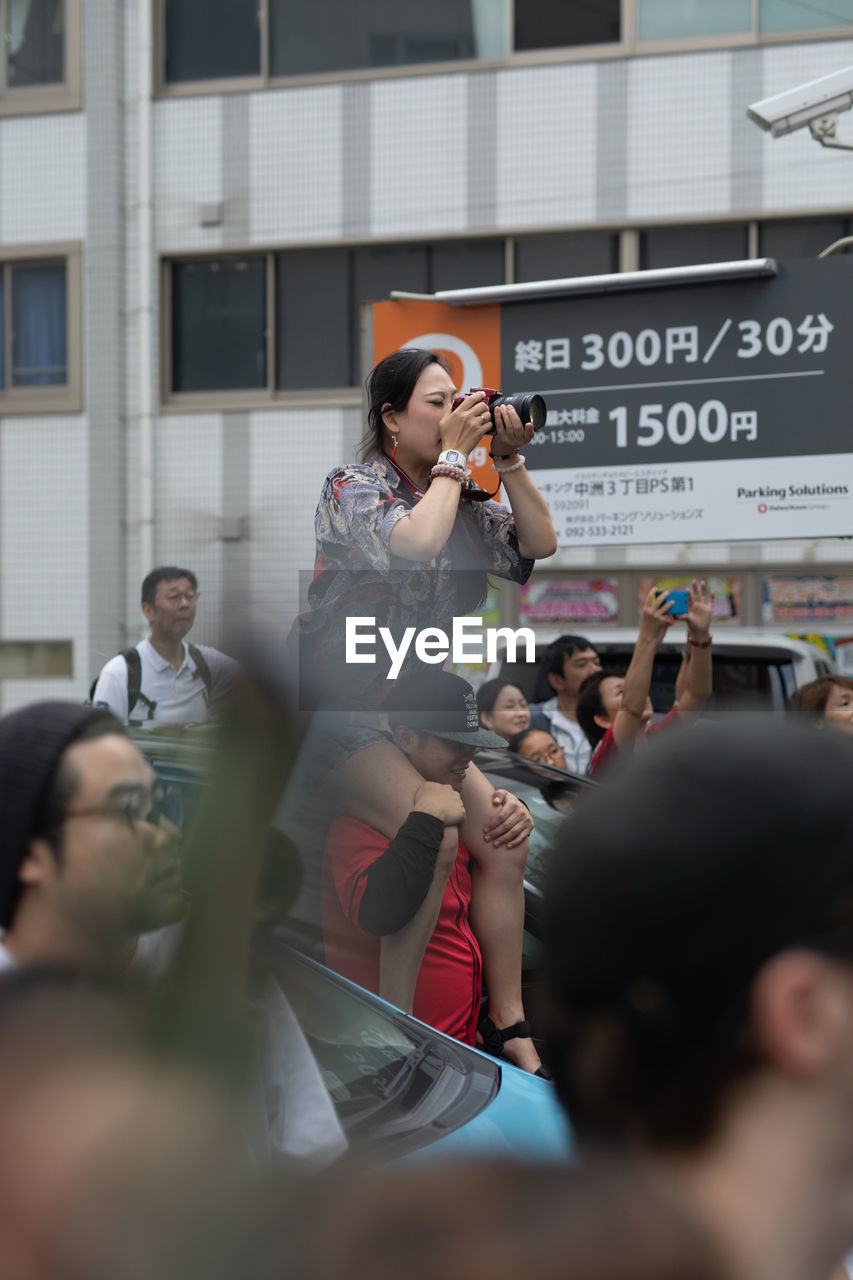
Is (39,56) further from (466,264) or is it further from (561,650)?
(561,650)

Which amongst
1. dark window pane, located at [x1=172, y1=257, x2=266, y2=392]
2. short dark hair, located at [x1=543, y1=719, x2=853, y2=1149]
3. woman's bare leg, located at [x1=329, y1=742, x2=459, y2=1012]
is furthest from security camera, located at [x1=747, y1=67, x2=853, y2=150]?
dark window pane, located at [x1=172, y1=257, x2=266, y2=392]

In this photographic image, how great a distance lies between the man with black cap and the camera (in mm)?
2754

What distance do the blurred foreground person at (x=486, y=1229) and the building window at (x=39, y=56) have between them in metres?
13.1

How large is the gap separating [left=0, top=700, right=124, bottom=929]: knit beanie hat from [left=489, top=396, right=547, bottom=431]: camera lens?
1.81m

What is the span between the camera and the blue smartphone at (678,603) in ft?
14.6

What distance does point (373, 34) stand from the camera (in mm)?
11758

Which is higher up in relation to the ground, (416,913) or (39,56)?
(39,56)

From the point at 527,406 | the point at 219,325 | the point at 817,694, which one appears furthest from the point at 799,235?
the point at 527,406

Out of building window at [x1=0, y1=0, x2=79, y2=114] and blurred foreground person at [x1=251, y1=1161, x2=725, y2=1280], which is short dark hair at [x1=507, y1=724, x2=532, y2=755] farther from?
building window at [x1=0, y1=0, x2=79, y2=114]

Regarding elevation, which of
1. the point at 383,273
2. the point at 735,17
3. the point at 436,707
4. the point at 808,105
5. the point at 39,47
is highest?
the point at 39,47

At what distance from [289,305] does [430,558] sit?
9.60 metres

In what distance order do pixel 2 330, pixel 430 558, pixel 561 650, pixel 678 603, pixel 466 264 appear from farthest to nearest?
pixel 2 330 < pixel 466 264 < pixel 561 650 < pixel 678 603 < pixel 430 558

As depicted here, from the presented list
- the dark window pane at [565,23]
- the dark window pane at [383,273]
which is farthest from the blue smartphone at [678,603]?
the dark window pane at [565,23]

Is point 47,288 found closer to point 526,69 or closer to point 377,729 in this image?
point 526,69
